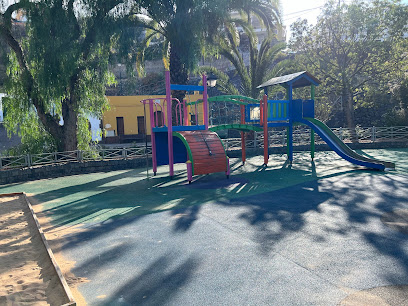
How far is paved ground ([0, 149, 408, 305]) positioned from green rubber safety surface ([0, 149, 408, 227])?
0.06m

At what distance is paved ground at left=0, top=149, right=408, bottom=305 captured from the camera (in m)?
4.05

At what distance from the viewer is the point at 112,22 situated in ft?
48.5

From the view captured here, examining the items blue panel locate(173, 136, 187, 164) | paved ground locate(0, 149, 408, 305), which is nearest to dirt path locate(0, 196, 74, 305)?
paved ground locate(0, 149, 408, 305)

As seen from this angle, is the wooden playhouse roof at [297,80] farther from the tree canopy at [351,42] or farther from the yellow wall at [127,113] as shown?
the yellow wall at [127,113]

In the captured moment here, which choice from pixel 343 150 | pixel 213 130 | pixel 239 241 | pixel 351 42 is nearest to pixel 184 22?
pixel 213 130

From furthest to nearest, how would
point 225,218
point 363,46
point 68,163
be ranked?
point 363,46
point 68,163
point 225,218

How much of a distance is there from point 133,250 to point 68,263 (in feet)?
3.26

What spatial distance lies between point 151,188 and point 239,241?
5693 mm

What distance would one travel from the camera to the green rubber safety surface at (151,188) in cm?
839

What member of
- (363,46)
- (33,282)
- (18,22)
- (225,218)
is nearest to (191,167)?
(225,218)

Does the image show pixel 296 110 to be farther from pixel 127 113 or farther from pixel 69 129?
pixel 127 113

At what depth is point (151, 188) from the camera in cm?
1094

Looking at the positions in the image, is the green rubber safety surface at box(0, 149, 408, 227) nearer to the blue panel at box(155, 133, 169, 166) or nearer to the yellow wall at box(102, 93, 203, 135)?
the blue panel at box(155, 133, 169, 166)

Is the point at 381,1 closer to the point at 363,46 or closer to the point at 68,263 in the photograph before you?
the point at 363,46
